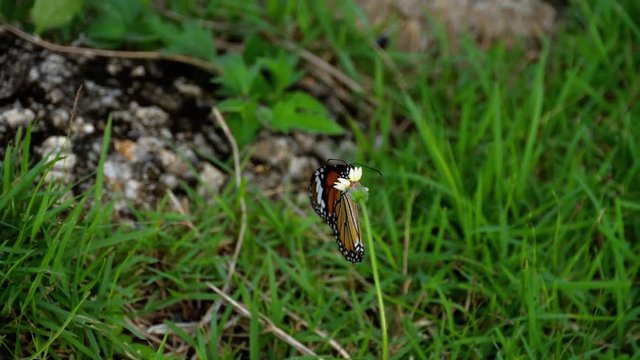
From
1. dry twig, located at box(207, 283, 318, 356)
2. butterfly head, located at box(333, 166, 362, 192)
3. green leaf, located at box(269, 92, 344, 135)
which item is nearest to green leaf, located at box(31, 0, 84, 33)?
green leaf, located at box(269, 92, 344, 135)

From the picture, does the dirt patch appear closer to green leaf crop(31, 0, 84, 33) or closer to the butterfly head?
green leaf crop(31, 0, 84, 33)

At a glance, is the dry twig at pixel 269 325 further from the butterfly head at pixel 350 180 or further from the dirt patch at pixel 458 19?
the dirt patch at pixel 458 19

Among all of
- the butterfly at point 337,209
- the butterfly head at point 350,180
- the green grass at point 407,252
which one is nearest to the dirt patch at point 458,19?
the green grass at point 407,252

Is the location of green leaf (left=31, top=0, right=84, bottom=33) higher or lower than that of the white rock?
higher

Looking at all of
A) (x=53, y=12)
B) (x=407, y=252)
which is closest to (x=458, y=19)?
(x=407, y=252)

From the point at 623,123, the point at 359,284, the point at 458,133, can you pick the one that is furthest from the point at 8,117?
the point at 623,123

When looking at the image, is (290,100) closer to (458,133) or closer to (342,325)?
(458,133)
